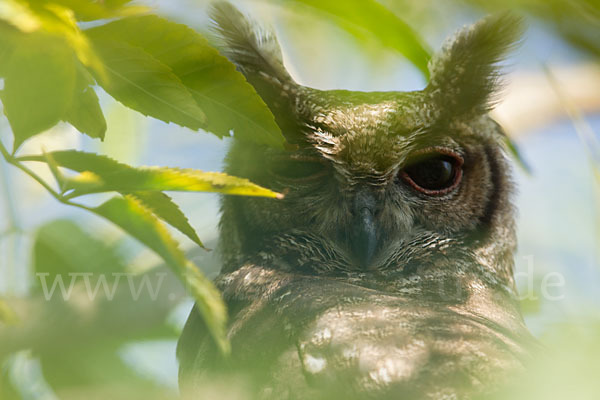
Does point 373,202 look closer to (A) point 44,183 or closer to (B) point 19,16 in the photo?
(A) point 44,183

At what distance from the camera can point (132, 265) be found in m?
1.38

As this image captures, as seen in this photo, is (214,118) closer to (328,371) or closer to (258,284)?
(328,371)

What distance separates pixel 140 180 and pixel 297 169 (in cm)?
134

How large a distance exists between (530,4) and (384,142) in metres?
0.95

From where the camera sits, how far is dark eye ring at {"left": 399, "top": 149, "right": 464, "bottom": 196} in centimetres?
229

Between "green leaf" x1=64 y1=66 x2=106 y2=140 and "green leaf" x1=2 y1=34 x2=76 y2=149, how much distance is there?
0.17m

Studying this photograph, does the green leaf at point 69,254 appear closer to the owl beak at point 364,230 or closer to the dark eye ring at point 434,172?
the owl beak at point 364,230

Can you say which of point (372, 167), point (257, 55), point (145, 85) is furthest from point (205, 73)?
Answer: point (372, 167)

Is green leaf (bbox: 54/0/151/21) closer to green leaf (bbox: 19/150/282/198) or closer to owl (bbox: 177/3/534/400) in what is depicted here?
green leaf (bbox: 19/150/282/198)

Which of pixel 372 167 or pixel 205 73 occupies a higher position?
pixel 372 167

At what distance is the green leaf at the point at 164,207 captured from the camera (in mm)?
1055

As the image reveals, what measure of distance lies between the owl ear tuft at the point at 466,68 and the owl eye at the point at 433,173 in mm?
214

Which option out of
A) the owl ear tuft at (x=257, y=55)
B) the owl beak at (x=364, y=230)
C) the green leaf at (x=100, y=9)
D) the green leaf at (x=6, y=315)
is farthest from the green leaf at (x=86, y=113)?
the owl beak at (x=364, y=230)

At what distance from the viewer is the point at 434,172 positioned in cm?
231
